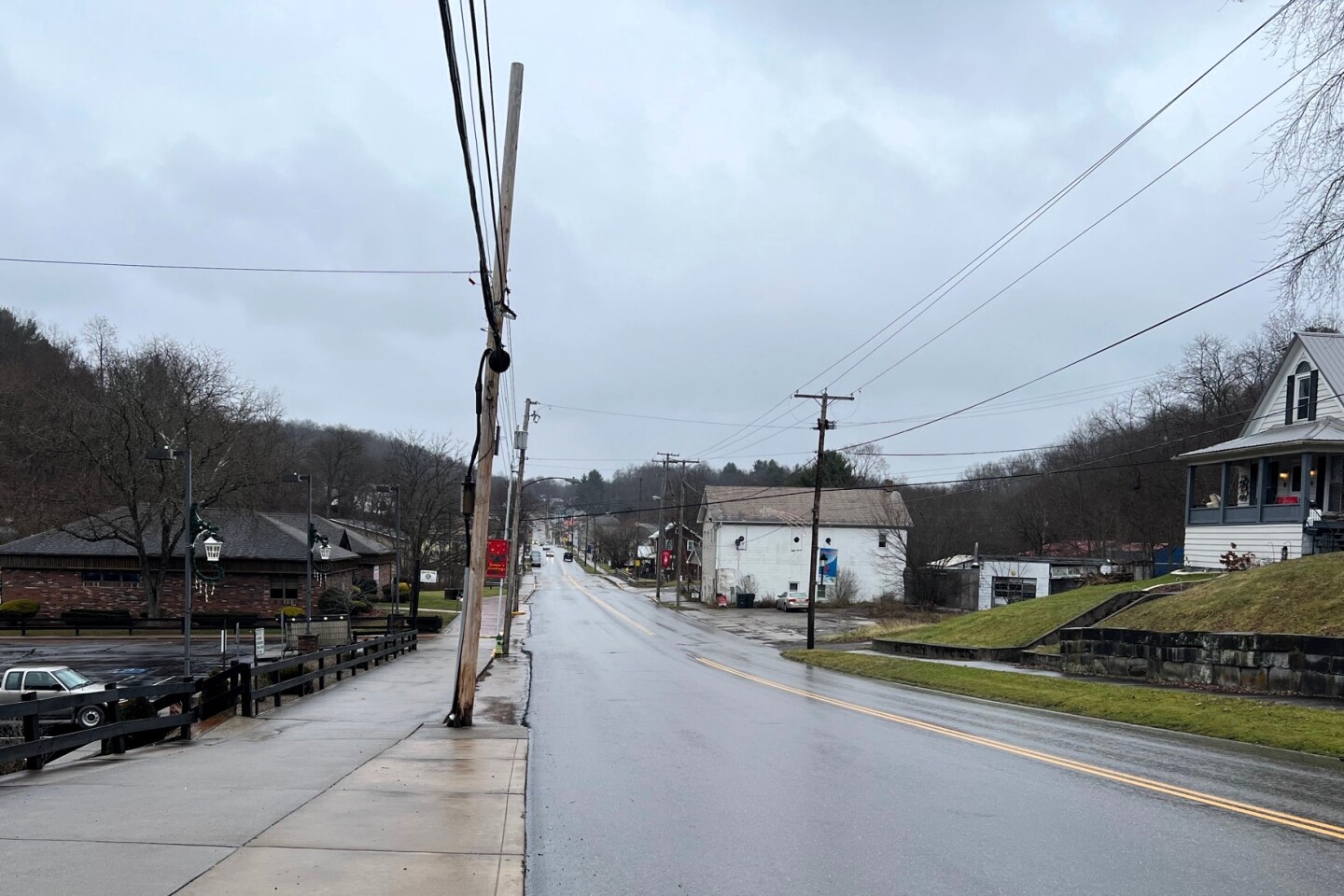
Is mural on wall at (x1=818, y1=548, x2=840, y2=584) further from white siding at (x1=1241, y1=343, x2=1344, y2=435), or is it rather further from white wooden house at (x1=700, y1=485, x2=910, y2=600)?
white siding at (x1=1241, y1=343, x2=1344, y2=435)

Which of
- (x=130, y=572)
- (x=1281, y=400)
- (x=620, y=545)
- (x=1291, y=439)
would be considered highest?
(x=1281, y=400)

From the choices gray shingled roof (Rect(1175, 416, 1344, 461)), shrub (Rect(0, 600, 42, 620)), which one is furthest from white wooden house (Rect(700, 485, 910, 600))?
shrub (Rect(0, 600, 42, 620))

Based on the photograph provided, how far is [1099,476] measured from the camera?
71438 millimetres

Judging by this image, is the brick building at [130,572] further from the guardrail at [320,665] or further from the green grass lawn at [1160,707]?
the green grass lawn at [1160,707]

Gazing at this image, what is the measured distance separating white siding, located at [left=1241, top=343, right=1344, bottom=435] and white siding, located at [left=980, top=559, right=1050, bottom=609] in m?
15.9

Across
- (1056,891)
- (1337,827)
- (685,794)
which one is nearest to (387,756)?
(685,794)

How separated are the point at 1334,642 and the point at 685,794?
1385 centimetres

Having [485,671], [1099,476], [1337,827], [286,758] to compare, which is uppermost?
[1099,476]

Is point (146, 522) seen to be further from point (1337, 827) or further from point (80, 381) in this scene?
point (1337, 827)

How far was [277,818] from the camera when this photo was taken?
7.86 metres

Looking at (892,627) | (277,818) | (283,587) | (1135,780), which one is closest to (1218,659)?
(1135,780)

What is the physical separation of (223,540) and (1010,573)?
39.7 meters

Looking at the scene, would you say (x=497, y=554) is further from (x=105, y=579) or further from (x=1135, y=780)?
(x=1135, y=780)

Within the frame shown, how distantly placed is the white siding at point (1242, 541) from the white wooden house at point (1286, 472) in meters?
0.03
